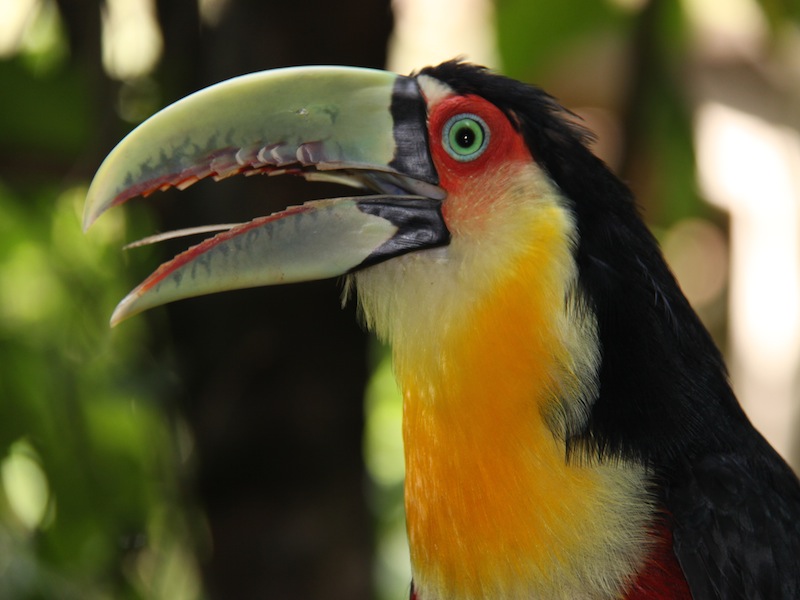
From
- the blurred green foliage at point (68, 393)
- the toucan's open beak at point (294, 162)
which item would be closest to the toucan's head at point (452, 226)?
the toucan's open beak at point (294, 162)

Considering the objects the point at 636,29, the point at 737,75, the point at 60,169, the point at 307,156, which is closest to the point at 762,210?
the point at 737,75

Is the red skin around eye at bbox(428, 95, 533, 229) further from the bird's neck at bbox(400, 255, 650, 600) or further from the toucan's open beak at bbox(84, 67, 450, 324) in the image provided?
the bird's neck at bbox(400, 255, 650, 600)

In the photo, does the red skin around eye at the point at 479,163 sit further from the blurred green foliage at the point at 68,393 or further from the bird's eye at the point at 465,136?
the blurred green foliage at the point at 68,393

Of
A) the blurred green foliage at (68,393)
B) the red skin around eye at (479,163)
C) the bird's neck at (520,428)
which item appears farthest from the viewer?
the blurred green foliage at (68,393)

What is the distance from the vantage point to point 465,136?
2307mm

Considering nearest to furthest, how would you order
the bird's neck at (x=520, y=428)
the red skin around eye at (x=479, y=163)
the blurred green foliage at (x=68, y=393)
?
1. the bird's neck at (x=520, y=428)
2. the red skin around eye at (x=479, y=163)
3. the blurred green foliage at (x=68, y=393)

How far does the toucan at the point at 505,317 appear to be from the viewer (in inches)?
85.0

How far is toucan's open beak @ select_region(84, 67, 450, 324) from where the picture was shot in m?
2.21

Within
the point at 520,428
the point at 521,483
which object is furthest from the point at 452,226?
the point at 521,483

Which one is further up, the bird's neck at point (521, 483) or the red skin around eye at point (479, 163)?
the red skin around eye at point (479, 163)

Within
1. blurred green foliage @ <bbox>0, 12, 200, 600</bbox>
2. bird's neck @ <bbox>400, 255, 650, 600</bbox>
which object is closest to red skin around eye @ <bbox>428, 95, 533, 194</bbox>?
bird's neck @ <bbox>400, 255, 650, 600</bbox>

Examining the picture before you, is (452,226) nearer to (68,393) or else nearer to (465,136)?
(465,136)

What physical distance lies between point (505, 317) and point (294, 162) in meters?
0.57

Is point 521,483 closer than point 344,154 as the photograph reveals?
Yes
